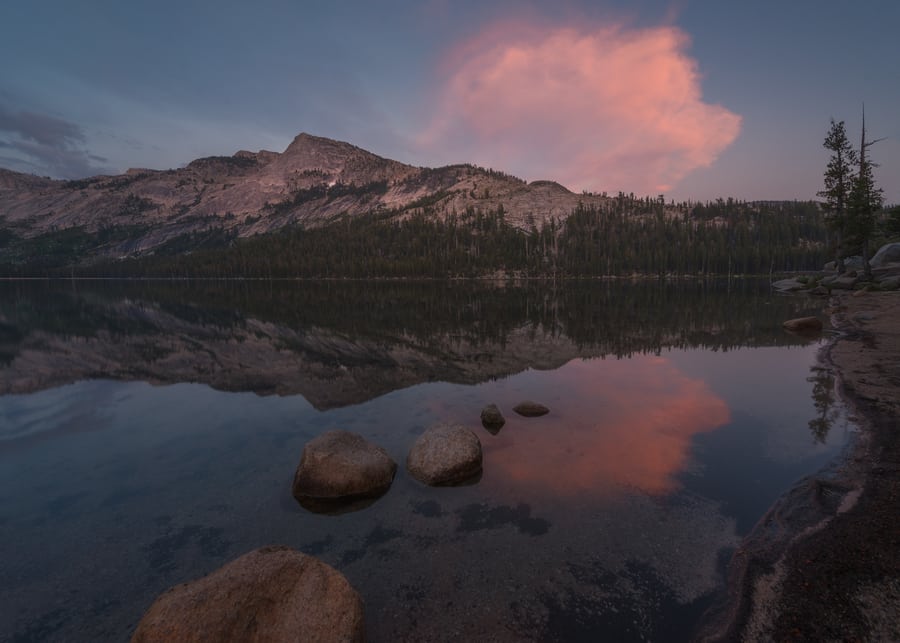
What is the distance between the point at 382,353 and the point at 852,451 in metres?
29.8

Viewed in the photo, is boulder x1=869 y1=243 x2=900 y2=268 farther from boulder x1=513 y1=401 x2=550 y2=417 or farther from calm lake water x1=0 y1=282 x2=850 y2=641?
boulder x1=513 y1=401 x2=550 y2=417

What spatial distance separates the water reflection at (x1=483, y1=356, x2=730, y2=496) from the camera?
13.9 m

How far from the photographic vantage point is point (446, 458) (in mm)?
14250

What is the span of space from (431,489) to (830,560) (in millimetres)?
10054

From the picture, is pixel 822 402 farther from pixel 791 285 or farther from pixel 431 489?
pixel 791 285

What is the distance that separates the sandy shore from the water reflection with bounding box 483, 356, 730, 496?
11.3 ft

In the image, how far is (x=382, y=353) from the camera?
119 feet

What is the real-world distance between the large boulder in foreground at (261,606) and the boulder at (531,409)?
1404 cm

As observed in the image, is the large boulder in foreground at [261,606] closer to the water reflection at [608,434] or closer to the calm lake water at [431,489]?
the calm lake water at [431,489]

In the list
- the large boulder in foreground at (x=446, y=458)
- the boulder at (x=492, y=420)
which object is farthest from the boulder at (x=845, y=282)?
the large boulder in foreground at (x=446, y=458)

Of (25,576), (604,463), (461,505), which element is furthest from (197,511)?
(604,463)

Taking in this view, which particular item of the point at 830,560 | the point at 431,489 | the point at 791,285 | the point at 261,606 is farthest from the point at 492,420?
the point at 791,285

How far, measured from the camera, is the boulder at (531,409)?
2045 centimetres

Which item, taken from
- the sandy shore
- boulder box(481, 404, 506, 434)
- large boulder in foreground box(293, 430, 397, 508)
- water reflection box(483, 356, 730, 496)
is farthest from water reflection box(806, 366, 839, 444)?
large boulder in foreground box(293, 430, 397, 508)
